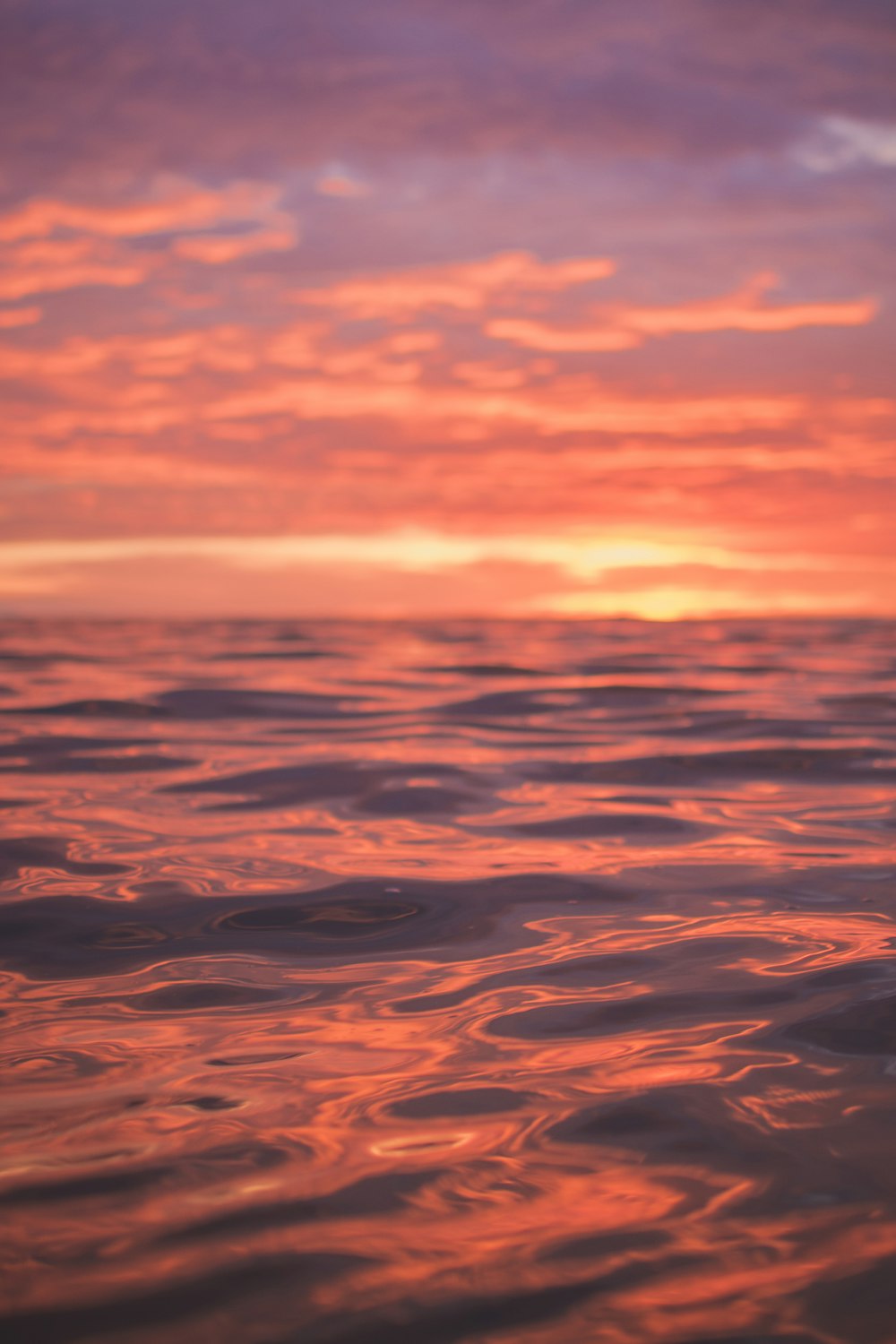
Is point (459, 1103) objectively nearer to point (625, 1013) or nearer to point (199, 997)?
point (625, 1013)

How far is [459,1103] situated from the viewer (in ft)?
6.52

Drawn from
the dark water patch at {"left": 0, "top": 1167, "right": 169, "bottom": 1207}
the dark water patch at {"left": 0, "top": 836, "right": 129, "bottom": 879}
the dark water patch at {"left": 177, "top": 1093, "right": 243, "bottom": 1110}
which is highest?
the dark water patch at {"left": 0, "top": 836, "right": 129, "bottom": 879}

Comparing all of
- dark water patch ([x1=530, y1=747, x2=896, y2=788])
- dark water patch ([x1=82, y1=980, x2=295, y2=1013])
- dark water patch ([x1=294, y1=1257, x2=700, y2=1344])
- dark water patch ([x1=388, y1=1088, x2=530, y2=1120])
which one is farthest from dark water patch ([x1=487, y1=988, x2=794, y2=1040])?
dark water patch ([x1=530, y1=747, x2=896, y2=788])

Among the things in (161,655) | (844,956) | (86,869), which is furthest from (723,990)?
(161,655)

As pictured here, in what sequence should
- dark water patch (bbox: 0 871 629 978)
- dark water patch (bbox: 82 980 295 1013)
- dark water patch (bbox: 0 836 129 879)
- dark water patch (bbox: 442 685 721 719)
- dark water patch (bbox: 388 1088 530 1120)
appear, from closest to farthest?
dark water patch (bbox: 388 1088 530 1120) < dark water patch (bbox: 82 980 295 1013) < dark water patch (bbox: 0 871 629 978) < dark water patch (bbox: 0 836 129 879) < dark water patch (bbox: 442 685 721 719)

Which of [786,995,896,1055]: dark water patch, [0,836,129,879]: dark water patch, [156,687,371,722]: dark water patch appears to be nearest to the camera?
[786,995,896,1055]: dark water patch

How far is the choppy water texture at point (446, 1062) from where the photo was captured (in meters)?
1.44

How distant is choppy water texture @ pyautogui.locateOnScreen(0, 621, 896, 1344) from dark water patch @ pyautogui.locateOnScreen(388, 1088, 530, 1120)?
0.01m

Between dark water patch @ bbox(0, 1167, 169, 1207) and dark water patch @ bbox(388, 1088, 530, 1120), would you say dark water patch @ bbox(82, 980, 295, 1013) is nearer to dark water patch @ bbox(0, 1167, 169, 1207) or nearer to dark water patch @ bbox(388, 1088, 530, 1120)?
dark water patch @ bbox(388, 1088, 530, 1120)

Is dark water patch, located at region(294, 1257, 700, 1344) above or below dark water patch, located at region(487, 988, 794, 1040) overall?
below

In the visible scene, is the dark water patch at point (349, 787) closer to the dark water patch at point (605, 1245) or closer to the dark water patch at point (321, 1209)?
the dark water patch at point (321, 1209)

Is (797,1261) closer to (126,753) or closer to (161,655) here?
(126,753)

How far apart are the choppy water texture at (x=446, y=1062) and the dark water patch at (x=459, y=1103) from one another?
0.03 ft

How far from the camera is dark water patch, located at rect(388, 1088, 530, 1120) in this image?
1.95m
